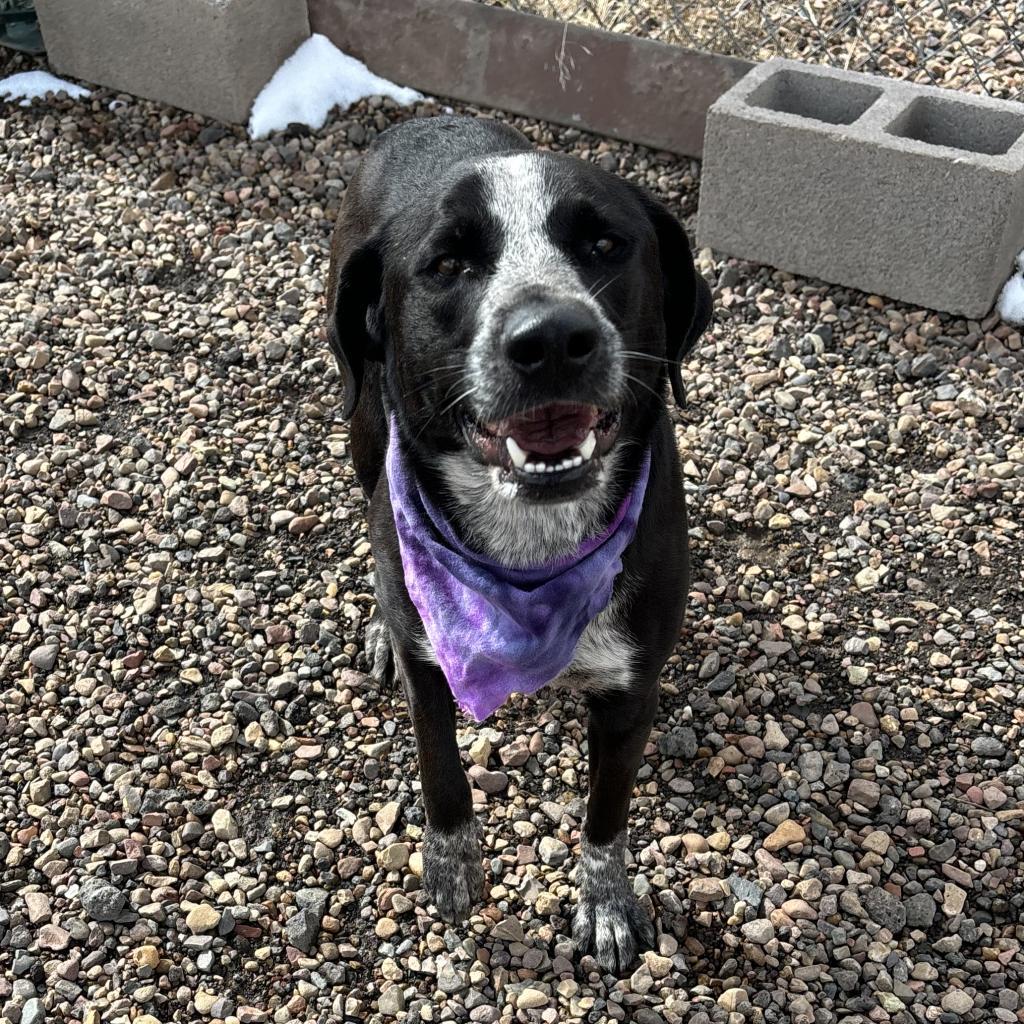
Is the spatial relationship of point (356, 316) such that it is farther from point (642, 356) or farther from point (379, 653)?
point (379, 653)

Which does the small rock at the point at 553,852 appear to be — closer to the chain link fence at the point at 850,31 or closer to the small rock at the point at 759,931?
the small rock at the point at 759,931

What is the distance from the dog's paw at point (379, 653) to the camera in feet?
11.1

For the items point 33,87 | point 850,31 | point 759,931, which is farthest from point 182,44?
point 759,931

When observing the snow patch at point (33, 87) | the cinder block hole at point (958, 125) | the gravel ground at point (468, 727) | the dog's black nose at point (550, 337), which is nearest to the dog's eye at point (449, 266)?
the dog's black nose at point (550, 337)

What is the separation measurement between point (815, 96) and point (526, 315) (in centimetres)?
306

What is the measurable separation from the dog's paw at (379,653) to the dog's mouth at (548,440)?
42.5 inches

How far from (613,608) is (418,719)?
0.54 meters

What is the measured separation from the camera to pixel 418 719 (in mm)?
2816

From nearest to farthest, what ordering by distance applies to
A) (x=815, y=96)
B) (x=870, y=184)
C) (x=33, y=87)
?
1. (x=870, y=184)
2. (x=815, y=96)
3. (x=33, y=87)

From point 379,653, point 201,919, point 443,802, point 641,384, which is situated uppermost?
point 641,384

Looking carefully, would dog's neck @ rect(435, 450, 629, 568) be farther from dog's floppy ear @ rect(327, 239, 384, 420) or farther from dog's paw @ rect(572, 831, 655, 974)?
dog's paw @ rect(572, 831, 655, 974)

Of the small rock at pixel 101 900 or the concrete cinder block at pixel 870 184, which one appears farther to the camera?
the concrete cinder block at pixel 870 184

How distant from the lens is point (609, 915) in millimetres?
2822

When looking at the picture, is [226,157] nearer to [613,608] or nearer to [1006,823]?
[613,608]
